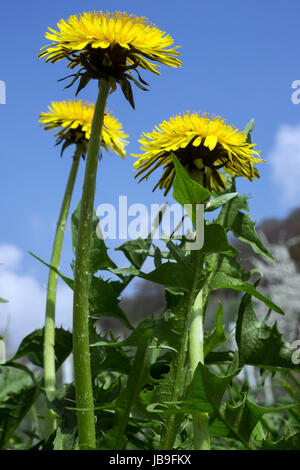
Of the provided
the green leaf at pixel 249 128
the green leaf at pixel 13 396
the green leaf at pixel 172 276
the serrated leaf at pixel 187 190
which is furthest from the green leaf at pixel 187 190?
the green leaf at pixel 13 396

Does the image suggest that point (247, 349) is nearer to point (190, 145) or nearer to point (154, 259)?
point (154, 259)

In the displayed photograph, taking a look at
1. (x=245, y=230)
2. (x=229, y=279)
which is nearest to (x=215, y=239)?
(x=229, y=279)

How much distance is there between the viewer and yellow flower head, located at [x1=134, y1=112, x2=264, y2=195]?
0.96 meters

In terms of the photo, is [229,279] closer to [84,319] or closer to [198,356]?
[198,356]

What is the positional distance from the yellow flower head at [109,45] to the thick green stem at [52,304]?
0.48m

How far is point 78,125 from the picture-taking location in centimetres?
135

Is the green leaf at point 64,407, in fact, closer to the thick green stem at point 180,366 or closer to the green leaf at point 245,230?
the thick green stem at point 180,366

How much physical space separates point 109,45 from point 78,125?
1.69ft

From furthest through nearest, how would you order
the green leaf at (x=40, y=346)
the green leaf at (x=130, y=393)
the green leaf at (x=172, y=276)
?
the green leaf at (x=40, y=346), the green leaf at (x=172, y=276), the green leaf at (x=130, y=393)

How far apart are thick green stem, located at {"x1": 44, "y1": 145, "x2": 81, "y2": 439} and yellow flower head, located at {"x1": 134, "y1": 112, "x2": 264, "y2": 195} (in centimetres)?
34

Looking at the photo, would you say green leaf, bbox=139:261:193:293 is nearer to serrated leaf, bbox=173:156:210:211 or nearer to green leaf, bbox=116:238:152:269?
serrated leaf, bbox=173:156:210:211

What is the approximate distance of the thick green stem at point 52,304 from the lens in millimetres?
1165

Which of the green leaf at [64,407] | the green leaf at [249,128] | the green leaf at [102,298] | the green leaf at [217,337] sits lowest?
the green leaf at [64,407]

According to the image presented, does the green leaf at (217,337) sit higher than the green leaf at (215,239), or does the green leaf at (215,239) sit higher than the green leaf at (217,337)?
the green leaf at (215,239)
